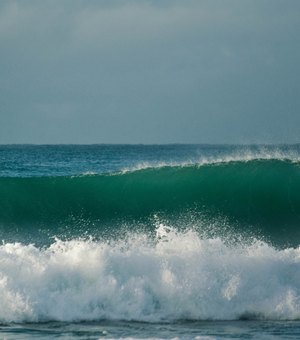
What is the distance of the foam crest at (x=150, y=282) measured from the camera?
11734 mm

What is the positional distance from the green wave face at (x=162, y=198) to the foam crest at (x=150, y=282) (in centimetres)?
414

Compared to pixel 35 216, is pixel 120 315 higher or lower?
lower

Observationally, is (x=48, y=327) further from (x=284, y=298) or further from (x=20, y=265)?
(x=284, y=298)

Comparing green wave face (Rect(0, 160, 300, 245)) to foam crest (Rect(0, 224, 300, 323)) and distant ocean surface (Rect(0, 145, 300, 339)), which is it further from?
foam crest (Rect(0, 224, 300, 323))

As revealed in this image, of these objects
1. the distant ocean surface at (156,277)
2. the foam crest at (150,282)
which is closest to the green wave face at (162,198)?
the distant ocean surface at (156,277)

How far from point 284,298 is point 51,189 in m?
8.70

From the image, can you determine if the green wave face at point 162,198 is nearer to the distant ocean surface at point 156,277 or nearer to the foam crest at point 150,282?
the distant ocean surface at point 156,277

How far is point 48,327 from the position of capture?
11.1 meters

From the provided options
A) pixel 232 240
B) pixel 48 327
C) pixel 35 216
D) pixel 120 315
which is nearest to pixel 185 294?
pixel 120 315

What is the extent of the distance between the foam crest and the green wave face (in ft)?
13.6

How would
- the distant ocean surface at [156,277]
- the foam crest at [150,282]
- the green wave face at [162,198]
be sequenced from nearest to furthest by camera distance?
the distant ocean surface at [156,277], the foam crest at [150,282], the green wave face at [162,198]

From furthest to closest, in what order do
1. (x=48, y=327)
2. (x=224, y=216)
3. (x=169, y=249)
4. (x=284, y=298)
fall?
(x=224, y=216) < (x=169, y=249) < (x=284, y=298) < (x=48, y=327)

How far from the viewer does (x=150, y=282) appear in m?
12.3

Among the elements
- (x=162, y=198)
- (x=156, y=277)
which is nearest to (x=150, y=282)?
(x=156, y=277)
